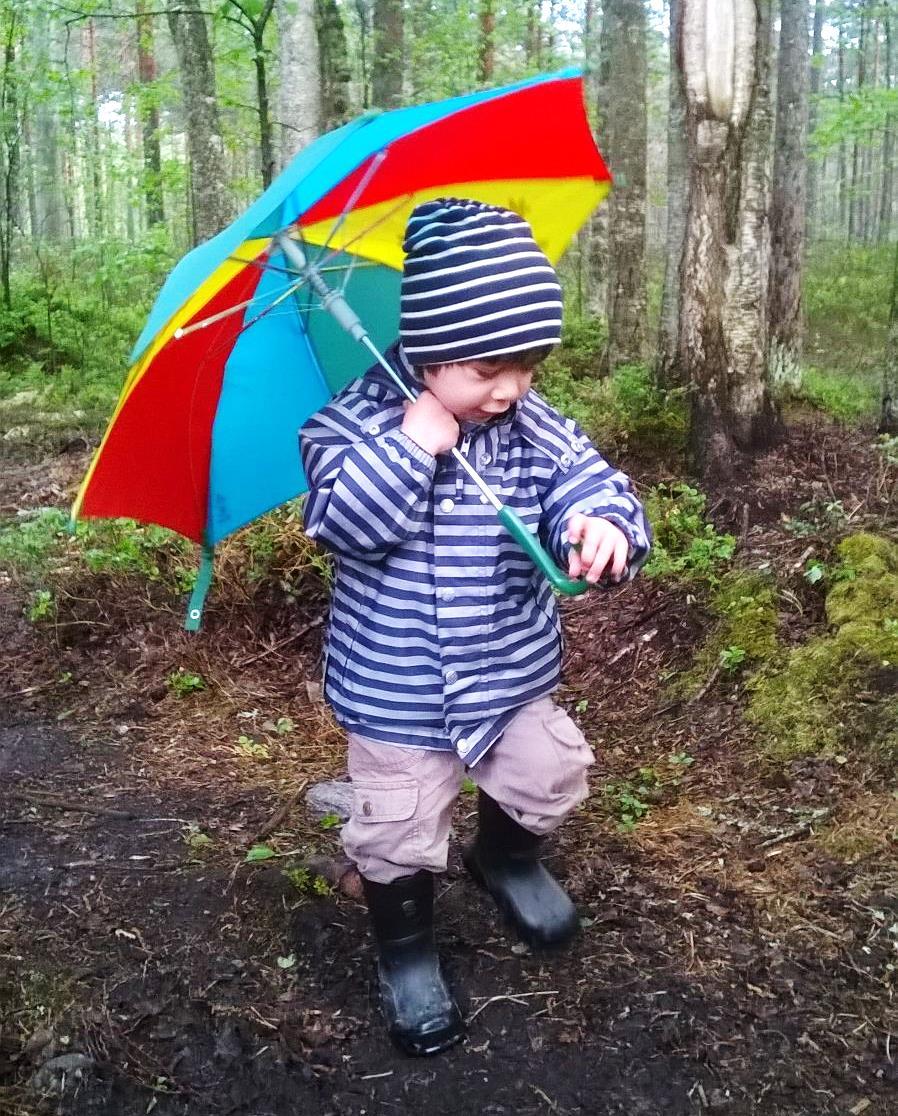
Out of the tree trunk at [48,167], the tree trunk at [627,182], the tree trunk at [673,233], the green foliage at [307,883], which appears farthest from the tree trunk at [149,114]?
the green foliage at [307,883]

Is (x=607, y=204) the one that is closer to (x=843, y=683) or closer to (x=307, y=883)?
(x=843, y=683)

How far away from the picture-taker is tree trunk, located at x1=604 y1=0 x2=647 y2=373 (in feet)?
28.4

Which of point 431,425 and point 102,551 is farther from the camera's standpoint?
point 102,551

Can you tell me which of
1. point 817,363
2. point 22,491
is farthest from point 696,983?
point 817,363

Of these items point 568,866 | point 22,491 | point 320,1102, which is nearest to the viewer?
point 320,1102

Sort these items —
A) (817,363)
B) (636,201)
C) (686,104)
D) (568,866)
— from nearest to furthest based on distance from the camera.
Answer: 1. (568,866)
2. (686,104)
3. (636,201)
4. (817,363)

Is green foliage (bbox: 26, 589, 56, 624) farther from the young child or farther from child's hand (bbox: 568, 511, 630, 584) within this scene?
child's hand (bbox: 568, 511, 630, 584)

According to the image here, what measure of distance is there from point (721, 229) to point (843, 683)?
2.20 m

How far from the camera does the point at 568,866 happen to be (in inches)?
110

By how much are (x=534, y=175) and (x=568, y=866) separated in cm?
192

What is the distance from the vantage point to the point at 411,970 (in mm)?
2295

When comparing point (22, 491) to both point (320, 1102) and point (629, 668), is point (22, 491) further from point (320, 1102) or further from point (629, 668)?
point (320, 1102)

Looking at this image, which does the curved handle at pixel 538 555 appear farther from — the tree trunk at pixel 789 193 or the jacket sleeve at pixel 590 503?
the tree trunk at pixel 789 193

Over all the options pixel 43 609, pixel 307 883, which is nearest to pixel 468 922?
pixel 307 883
